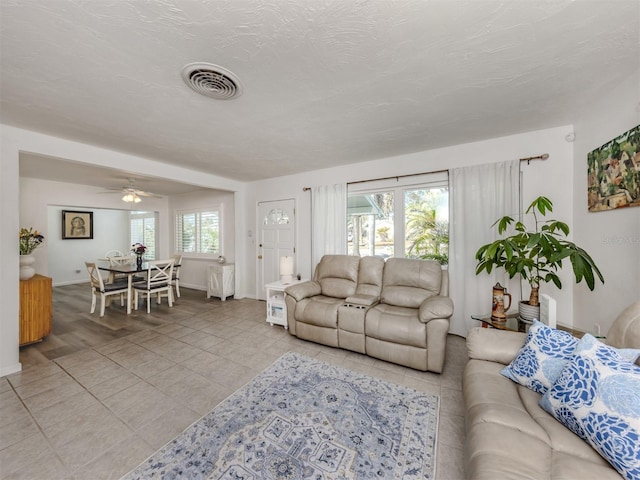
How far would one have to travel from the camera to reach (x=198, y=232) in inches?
231

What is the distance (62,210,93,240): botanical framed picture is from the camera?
6352 millimetres

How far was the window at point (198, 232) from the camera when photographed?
5607 mm

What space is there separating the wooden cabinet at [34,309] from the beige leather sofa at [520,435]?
14.6 ft

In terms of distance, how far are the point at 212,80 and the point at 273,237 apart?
10.4 feet

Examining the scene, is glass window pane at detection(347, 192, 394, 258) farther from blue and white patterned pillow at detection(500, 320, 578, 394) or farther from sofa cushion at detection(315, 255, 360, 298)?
blue and white patterned pillow at detection(500, 320, 578, 394)

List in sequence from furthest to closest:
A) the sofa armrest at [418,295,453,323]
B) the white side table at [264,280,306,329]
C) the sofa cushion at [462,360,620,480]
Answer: the white side table at [264,280,306,329] → the sofa armrest at [418,295,453,323] → the sofa cushion at [462,360,620,480]

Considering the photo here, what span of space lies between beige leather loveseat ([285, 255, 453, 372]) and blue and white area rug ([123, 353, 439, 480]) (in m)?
0.41

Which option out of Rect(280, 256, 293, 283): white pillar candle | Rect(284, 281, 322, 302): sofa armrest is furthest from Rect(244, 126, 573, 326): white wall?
Rect(284, 281, 322, 302): sofa armrest

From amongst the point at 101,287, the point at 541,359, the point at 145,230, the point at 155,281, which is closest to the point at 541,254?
the point at 541,359

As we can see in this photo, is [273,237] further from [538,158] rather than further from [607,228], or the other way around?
[607,228]

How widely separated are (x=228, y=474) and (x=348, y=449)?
69 centimetres

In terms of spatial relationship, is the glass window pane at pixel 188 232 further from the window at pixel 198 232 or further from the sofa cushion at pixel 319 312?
the sofa cushion at pixel 319 312

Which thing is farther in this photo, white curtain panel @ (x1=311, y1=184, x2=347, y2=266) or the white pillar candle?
white curtain panel @ (x1=311, y1=184, x2=347, y2=266)

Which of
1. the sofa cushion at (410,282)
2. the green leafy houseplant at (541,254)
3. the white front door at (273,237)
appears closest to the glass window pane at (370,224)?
the sofa cushion at (410,282)
